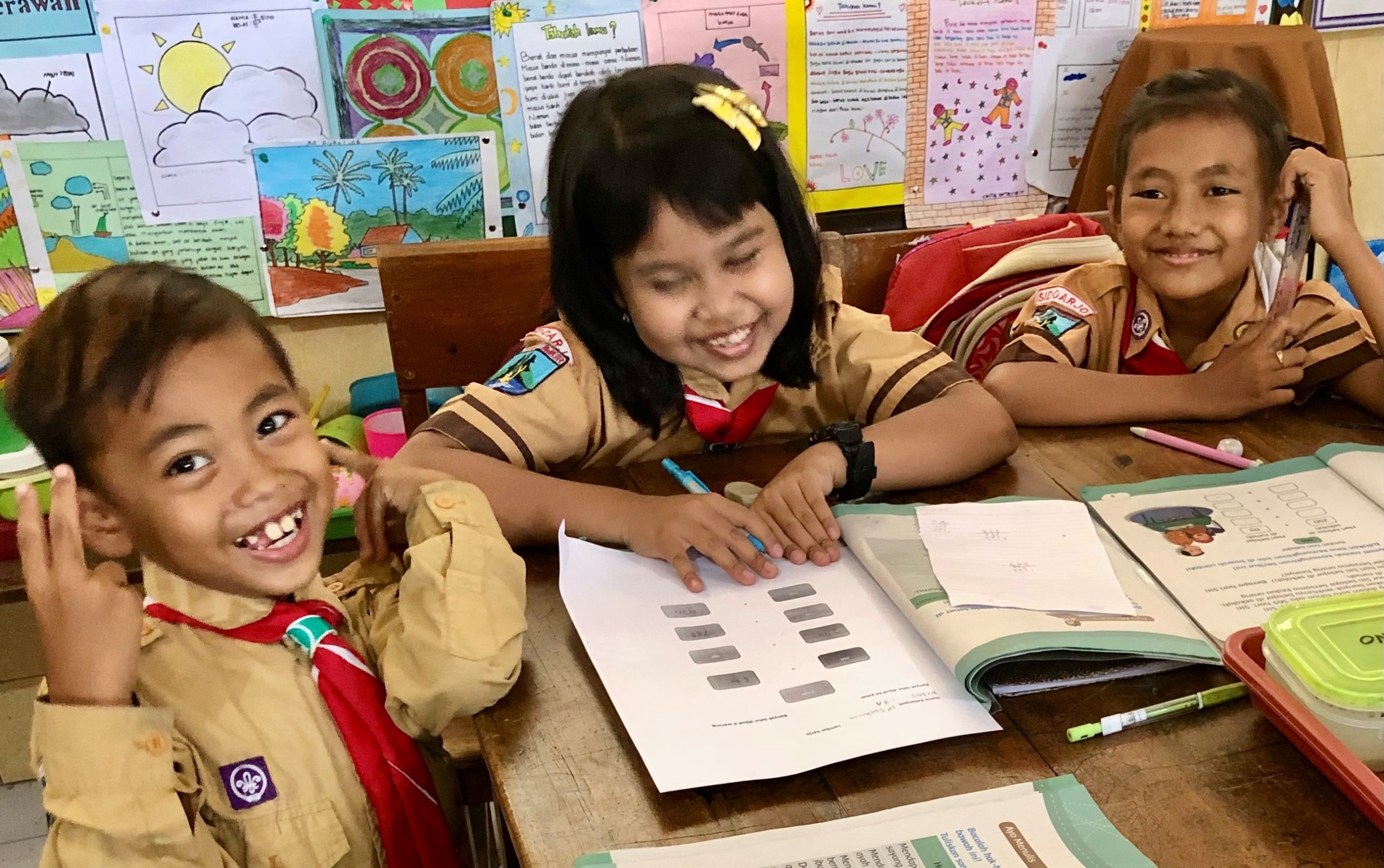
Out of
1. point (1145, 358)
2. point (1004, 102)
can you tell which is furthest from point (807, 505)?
point (1004, 102)

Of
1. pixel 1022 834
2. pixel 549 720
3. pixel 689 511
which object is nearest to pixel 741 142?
pixel 689 511

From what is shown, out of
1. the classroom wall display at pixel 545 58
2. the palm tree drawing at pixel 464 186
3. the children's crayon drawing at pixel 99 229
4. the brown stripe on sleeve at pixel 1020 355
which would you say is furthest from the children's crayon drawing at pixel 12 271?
the brown stripe on sleeve at pixel 1020 355

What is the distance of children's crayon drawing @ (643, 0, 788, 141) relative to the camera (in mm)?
2031

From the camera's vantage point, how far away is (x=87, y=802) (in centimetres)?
73

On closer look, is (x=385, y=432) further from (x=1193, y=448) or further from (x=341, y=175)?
(x=1193, y=448)

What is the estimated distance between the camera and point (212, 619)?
0.86 metres

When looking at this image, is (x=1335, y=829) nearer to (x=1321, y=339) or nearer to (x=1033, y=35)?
(x=1321, y=339)

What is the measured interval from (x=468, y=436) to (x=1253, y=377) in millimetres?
870

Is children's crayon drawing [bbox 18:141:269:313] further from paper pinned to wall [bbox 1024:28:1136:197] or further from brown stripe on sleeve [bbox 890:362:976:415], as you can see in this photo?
paper pinned to wall [bbox 1024:28:1136:197]

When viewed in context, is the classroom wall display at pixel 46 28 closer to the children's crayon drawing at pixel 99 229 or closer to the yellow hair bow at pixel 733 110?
the children's crayon drawing at pixel 99 229

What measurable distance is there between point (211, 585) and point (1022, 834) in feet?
2.07

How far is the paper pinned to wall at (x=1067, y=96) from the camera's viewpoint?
2.24 m

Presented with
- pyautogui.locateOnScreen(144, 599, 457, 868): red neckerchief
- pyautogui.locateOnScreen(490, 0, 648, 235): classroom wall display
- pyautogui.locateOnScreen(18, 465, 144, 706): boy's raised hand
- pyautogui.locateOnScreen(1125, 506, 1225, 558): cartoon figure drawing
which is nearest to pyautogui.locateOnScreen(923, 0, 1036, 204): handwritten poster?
pyautogui.locateOnScreen(490, 0, 648, 235): classroom wall display

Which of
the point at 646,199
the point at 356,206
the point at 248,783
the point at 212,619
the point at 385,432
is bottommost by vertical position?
the point at 385,432
